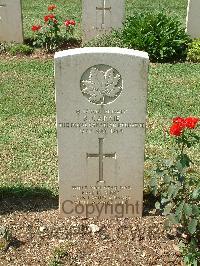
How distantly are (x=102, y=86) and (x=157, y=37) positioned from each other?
5.80 meters

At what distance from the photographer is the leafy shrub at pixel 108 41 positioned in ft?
Result: 32.9

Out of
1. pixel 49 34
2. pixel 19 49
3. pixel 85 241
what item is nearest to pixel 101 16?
pixel 49 34

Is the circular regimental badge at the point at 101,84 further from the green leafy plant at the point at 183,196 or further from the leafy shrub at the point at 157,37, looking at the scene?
the leafy shrub at the point at 157,37

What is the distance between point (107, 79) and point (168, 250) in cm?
166

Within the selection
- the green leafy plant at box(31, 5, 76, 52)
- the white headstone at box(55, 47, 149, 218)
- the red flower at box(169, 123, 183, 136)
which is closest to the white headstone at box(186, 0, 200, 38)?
the green leafy plant at box(31, 5, 76, 52)

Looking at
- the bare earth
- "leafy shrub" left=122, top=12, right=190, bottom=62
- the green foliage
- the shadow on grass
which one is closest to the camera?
the bare earth

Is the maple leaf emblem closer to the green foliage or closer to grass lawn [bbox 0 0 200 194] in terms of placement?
grass lawn [bbox 0 0 200 194]

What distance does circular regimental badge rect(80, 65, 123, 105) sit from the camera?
4.31 meters

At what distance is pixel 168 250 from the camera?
451 centimetres

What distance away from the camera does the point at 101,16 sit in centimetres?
1052

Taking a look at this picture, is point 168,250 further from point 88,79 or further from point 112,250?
point 88,79

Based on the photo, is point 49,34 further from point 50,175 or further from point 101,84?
point 101,84

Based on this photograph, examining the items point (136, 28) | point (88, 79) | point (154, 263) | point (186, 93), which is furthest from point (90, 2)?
point (154, 263)

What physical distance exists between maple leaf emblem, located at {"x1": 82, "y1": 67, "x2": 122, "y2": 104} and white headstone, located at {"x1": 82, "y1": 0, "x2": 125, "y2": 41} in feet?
20.9
